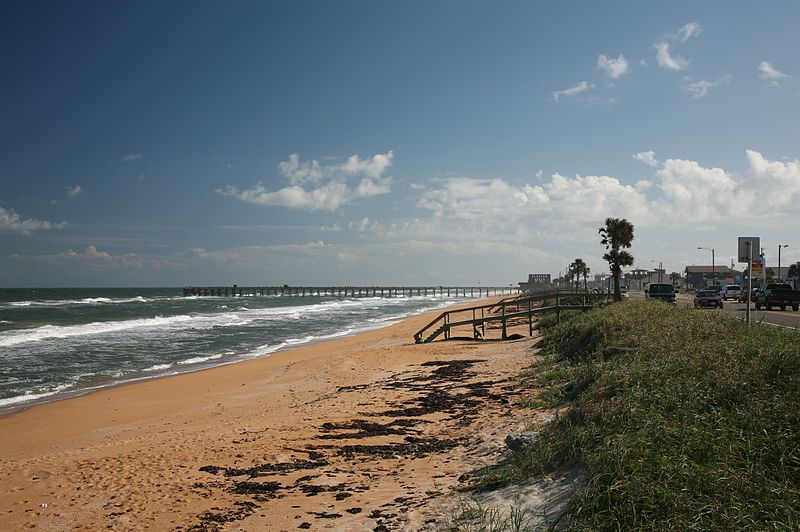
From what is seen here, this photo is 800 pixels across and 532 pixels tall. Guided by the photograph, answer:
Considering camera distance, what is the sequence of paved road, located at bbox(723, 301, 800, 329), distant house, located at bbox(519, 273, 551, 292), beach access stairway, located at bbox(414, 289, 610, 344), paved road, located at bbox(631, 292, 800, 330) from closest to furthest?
1. paved road, located at bbox(631, 292, 800, 330)
2. paved road, located at bbox(723, 301, 800, 329)
3. beach access stairway, located at bbox(414, 289, 610, 344)
4. distant house, located at bbox(519, 273, 551, 292)

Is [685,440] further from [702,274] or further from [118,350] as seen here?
[702,274]

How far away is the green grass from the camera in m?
3.82

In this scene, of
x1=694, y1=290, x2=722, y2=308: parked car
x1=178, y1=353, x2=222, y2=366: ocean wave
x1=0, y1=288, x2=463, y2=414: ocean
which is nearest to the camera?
x1=0, y1=288, x2=463, y2=414: ocean

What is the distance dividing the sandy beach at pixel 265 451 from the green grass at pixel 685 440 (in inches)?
57.0

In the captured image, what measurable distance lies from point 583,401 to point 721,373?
1570mm

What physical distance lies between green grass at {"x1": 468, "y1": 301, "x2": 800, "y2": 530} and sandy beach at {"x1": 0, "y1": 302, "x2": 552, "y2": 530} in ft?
4.75

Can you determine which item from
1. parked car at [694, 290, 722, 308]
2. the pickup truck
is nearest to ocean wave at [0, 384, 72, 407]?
parked car at [694, 290, 722, 308]

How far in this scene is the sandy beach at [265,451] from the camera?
6500mm

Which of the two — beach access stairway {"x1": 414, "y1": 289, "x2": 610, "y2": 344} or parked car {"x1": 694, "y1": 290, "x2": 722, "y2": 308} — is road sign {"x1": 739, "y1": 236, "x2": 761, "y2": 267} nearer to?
beach access stairway {"x1": 414, "y1": 289, "x2": 610, "y2": 344}

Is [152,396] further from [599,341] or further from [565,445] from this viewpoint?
[565,445]

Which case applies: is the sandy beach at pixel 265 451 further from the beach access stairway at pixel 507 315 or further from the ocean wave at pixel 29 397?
the beach access stairway at pixel 507 315

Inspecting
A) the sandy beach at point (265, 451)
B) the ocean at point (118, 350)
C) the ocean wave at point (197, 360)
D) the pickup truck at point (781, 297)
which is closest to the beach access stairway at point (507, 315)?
the sandy beach at point (265, 451)

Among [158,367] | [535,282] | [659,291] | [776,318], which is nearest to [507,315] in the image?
[776,318]

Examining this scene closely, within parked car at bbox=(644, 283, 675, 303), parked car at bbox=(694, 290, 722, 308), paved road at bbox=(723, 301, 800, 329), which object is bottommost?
paved road at bbox=(723, 301, 800, 329)
